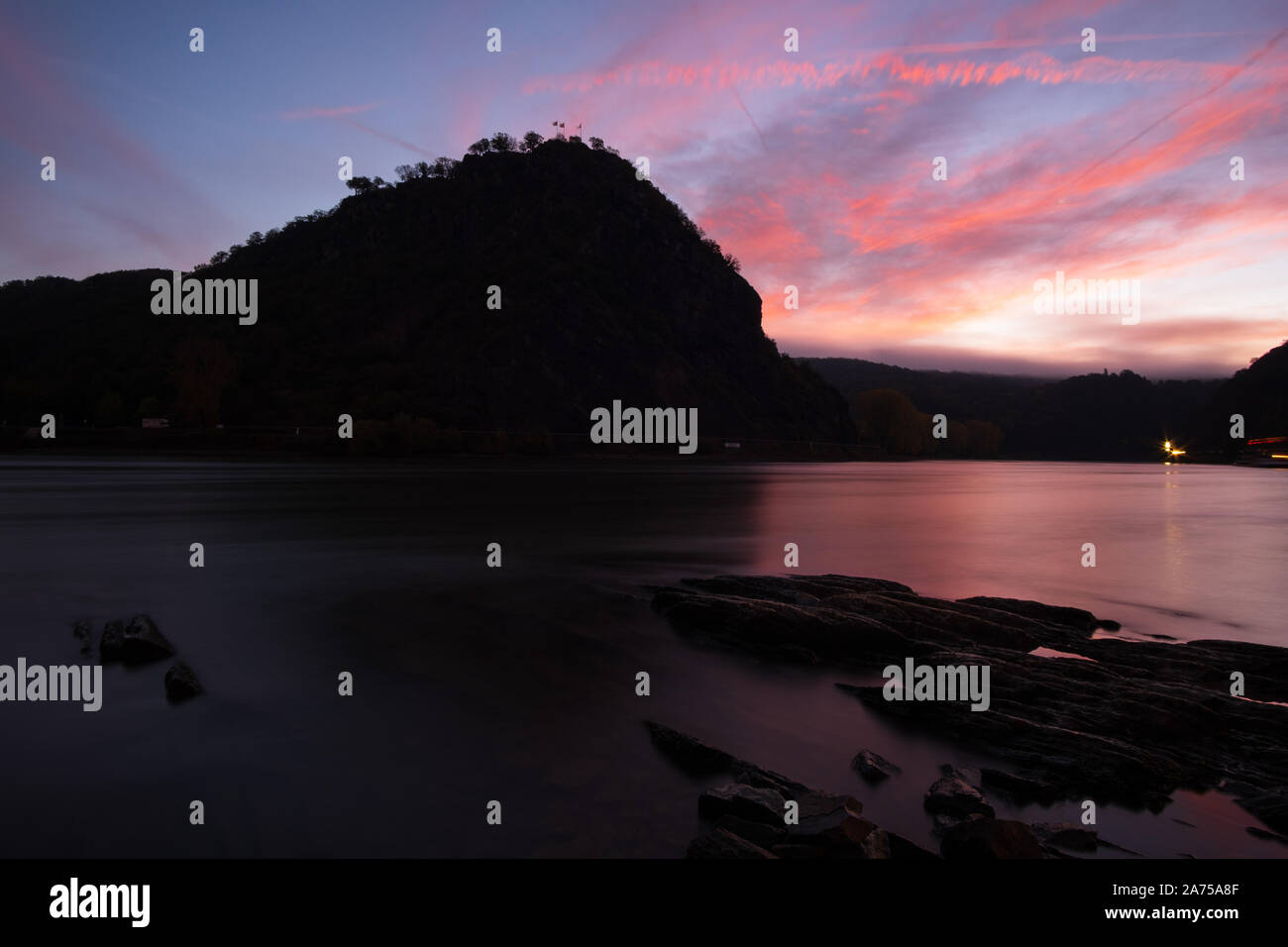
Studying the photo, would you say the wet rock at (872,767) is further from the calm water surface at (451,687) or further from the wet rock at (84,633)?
the wet rock at (84,633)

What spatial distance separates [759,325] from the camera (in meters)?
185

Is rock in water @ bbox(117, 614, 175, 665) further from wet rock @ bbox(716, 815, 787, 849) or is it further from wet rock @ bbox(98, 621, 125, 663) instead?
wet rock @ bbox(716, 815, 787, 849)

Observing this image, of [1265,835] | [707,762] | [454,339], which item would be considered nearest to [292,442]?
[454,339]

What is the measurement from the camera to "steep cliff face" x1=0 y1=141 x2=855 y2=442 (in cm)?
12490

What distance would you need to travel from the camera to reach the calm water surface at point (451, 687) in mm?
5695

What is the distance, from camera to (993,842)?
16.3 feet

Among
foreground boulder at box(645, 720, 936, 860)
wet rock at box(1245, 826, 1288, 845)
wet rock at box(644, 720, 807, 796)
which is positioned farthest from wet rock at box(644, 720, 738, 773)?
wet rock at box(1245, 826, 1288, 845)

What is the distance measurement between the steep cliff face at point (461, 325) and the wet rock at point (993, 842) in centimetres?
11749

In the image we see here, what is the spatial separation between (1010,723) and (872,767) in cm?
200

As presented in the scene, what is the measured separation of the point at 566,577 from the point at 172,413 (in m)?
125

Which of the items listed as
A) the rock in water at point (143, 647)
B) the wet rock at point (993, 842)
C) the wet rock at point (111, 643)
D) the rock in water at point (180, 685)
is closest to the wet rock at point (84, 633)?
the wet rock at point (111, 643)
